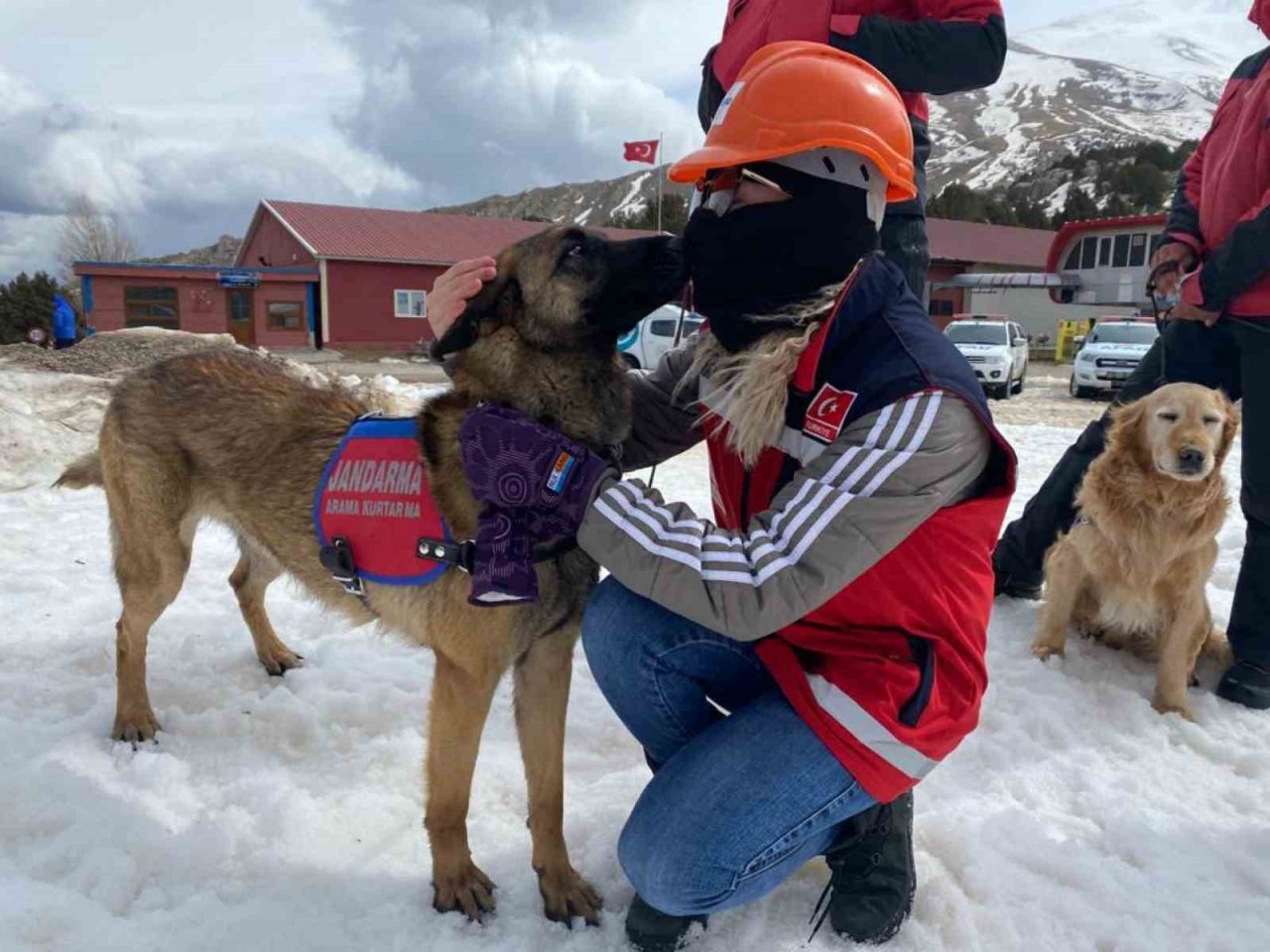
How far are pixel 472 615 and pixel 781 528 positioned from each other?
31.4 inches

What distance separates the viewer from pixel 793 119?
71.0 inches

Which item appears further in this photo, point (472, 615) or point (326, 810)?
point (326, 810)

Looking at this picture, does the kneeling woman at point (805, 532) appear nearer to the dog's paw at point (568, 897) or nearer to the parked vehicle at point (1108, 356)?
the dog's paw at point (568, 897)

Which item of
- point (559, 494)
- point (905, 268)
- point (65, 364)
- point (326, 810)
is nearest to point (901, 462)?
point (559, 494)

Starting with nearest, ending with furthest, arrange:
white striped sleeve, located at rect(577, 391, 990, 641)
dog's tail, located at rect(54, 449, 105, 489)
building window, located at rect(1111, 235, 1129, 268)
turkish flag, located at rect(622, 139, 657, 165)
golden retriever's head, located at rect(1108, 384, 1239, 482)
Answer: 1. white striped sleeve, located at rect(577, 391, 990, 641)
2. dog's tail, located at rect(54, 449, 105, 489)
3. golden retriever's head, located at rect(1108, 384, 1239, 482)
4. turkish flag, located at rect(622, 139, 657, 165)
5. building window, located at rect(1111, 235, 1129, 268)

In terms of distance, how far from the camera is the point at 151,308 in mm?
28094

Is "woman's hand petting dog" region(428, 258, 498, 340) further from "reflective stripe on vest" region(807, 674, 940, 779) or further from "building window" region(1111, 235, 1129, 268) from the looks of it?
"building window" region(1111, 235, 1129, 268)

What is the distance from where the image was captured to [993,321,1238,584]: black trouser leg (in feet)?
11.2

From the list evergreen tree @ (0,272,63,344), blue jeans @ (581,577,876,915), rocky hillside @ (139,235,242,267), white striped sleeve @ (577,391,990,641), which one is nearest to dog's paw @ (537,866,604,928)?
blue jeans @ (581,577,876,915)

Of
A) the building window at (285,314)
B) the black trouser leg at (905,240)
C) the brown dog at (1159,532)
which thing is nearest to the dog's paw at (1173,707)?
the brown dog at (1159,532)

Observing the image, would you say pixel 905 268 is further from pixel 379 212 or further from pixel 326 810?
pixel 379 212

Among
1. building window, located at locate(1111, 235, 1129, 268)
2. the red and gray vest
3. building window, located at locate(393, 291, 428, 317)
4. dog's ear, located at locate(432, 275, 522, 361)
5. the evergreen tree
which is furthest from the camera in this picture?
building window, located at locate(1111, 235, 1129, 268)

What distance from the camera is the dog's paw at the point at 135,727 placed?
2.69 meters

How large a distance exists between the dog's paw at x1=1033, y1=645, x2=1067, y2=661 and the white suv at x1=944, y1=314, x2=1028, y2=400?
43.6 feet
